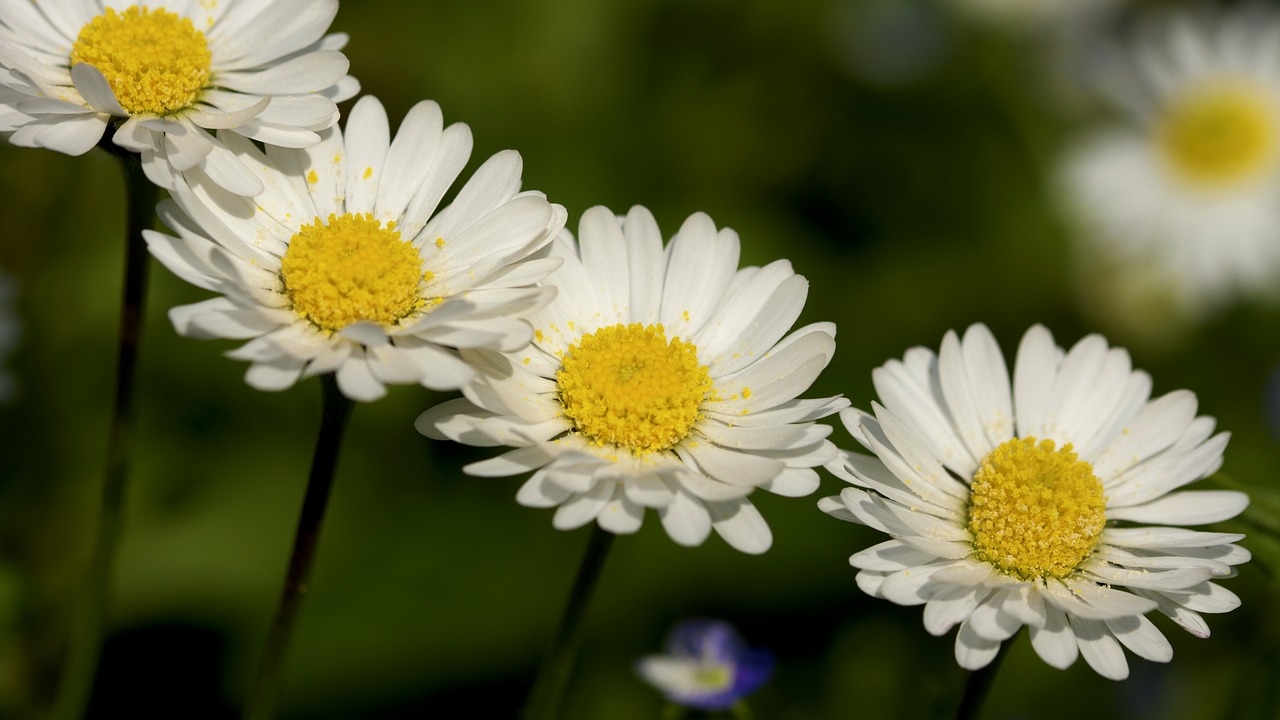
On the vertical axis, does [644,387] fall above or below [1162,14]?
below

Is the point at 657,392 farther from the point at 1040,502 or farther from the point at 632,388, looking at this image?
the point at 1040,502

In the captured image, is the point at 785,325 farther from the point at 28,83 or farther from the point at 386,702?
the point at 386,702

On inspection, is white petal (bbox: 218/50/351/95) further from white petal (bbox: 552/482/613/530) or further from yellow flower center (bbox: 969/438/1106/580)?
yellow flower center (bbox: 969/438/1106/580)

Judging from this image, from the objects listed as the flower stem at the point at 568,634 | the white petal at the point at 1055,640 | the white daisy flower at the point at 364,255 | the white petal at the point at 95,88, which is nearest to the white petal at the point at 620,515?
the flower stem at the point at 568,634

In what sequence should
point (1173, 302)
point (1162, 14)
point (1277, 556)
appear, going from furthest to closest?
point (1162, 14) < point (1173, 302) < point (1277, 556)

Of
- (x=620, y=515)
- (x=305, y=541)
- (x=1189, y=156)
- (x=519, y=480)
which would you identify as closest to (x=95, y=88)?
(x=305, y=541)

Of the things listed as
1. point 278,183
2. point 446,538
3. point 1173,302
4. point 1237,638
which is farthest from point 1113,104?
point 278,183

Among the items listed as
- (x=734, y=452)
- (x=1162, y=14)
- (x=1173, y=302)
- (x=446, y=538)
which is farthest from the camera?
(x=1162, y=14)
